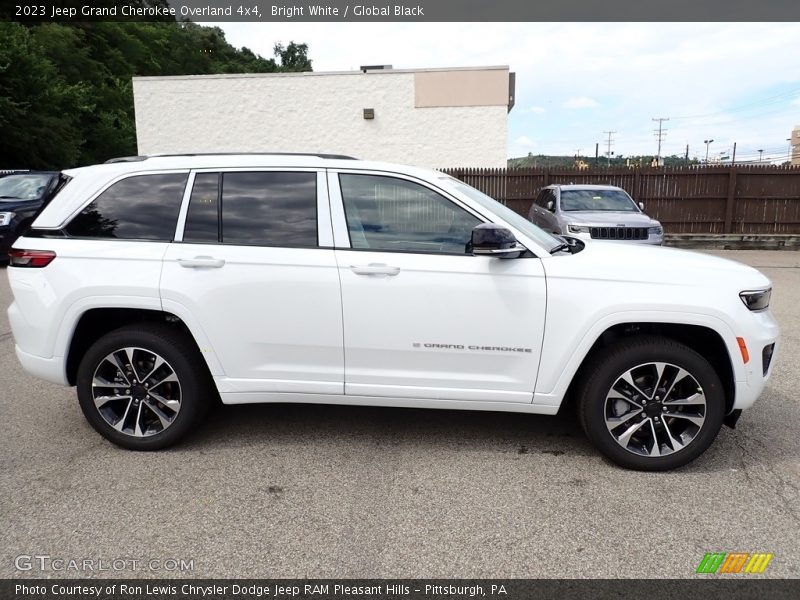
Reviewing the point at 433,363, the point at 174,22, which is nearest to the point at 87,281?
the point at 433,363

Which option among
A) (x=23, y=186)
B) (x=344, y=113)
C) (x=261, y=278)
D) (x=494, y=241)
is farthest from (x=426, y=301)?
(x=344, y=113)

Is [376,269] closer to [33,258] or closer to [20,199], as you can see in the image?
[33,258]

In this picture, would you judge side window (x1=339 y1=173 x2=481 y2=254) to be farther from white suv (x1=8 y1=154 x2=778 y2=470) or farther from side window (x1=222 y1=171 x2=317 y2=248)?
side window (x1=222 y1=171 x2=317 y2=248)

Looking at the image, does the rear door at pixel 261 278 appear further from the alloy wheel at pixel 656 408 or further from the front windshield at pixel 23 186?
the front windshield at pixel 23 186

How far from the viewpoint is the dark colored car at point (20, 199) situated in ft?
36.8

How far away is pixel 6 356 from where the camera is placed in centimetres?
606

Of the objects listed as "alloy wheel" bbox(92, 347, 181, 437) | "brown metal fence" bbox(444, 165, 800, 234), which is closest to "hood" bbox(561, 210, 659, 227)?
"brown metal fence" bbox(444, 165, 800, 234)

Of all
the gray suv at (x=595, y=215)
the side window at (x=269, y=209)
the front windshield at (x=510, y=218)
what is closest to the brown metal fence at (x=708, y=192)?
the gray suv at (x=595, y=215)

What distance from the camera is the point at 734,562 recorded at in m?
2.75

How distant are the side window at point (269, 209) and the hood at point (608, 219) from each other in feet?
25.1

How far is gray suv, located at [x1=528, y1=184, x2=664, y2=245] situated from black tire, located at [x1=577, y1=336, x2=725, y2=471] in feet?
19.9

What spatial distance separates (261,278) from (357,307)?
0.60 m

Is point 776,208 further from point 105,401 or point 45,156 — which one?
point 45,156

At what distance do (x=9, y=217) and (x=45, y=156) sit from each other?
1898 centimetres
